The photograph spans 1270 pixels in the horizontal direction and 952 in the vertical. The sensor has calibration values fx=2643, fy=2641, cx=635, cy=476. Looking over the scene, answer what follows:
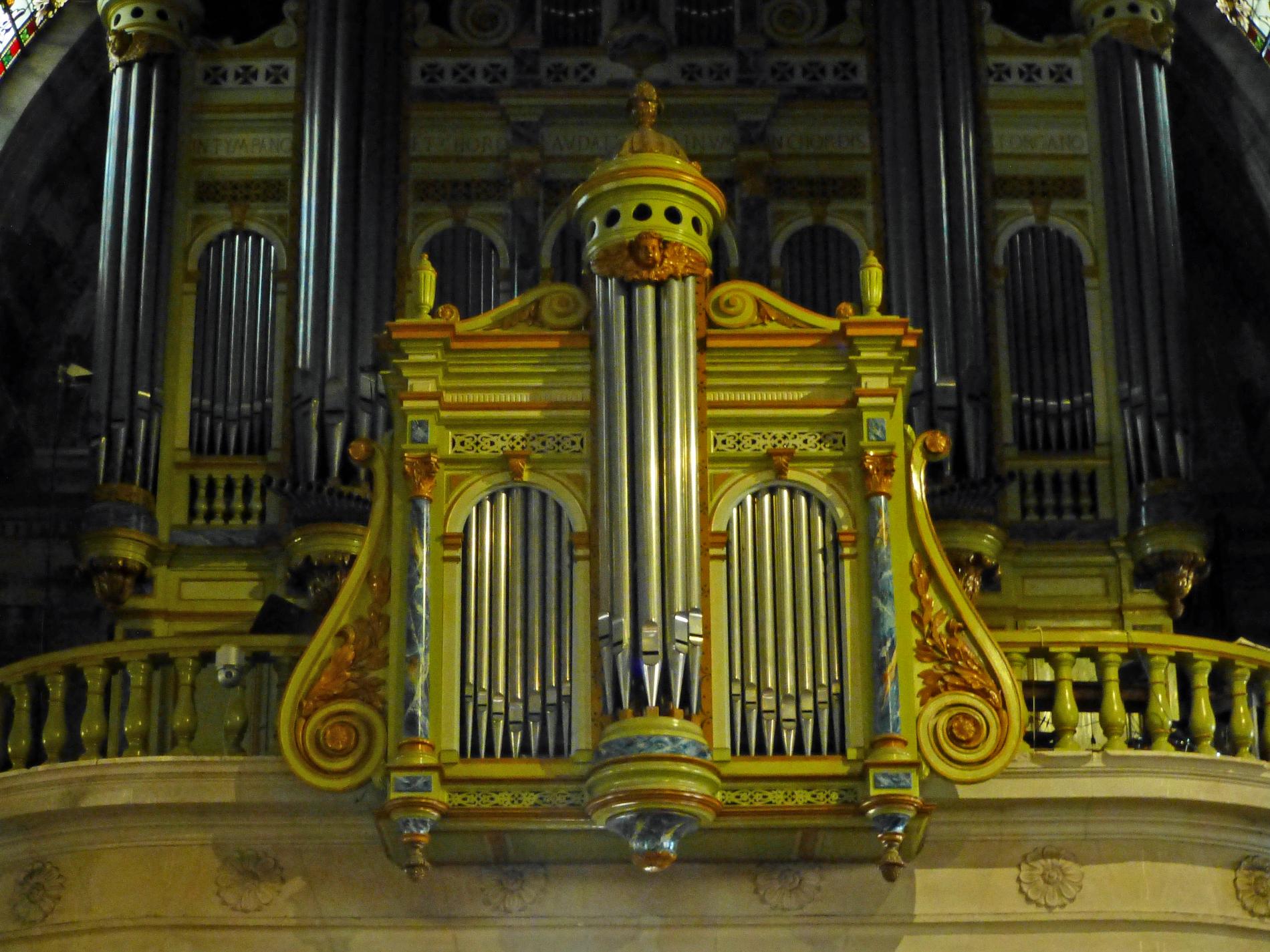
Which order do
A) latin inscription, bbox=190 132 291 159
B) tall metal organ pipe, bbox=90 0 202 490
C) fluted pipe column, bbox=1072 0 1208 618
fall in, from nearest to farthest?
fluted pipe column, bbox=1072 0 1208 618 → tall metal organ pipe, bbox=90 0 202 490 → latin inscription, bbox=190 132 291 159

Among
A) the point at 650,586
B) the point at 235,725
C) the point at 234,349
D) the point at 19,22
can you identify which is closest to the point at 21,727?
the point at 235,725

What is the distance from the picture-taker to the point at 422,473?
12.4m

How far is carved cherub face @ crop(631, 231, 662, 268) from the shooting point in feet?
40.9

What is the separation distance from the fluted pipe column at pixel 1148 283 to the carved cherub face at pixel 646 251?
4307 mm

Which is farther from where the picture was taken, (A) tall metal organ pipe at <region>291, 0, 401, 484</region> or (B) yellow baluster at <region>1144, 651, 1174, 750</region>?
(A) tall metal organ pipe at <region>291, 0, 401, 484</region>

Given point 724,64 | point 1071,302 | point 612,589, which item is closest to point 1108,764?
point 612,589

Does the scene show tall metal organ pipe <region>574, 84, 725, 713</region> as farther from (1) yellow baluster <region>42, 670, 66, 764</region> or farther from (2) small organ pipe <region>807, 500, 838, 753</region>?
(1) yellow baluster <region>42, 670, 66, 764</region>

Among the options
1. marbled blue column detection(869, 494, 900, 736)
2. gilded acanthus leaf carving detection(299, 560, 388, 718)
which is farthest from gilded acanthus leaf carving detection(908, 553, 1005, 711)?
gilded acanthus leaf carving detection(299, 560, 388, 718)

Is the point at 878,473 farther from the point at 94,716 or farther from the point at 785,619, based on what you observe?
the point at 94,716

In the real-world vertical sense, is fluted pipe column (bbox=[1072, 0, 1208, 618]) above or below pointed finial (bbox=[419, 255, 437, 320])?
above

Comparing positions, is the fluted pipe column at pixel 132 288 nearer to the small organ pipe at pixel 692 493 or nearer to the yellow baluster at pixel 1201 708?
the small organ pipe at pixel 692 493

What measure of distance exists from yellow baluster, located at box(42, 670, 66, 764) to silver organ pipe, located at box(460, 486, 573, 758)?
6.72ft

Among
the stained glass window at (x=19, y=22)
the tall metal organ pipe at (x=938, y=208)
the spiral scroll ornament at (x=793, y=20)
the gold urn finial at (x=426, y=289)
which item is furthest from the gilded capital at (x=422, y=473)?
the stained glass window at (x=19, y=22)

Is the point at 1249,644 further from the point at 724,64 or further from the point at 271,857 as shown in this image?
the point at 724,64
